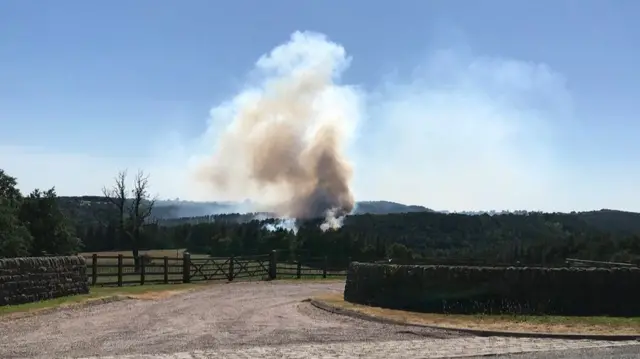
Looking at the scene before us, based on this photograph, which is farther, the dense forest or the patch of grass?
the dense forest

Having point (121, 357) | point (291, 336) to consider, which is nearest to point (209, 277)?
point (291, 336)

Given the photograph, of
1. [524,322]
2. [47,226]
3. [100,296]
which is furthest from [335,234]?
[524,322]

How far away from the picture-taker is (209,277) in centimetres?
3584

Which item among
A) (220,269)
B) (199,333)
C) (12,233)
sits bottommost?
(199,333)

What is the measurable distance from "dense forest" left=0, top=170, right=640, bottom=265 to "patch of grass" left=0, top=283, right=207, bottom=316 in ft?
33.1

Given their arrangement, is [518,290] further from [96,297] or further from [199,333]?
[96,297]

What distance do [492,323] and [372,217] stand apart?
93.9m

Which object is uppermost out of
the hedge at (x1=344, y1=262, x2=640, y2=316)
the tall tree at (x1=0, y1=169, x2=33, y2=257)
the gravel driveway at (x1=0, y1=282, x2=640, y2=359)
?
the tall tree at (x1=0, y1=169, x2=33, y2=257)

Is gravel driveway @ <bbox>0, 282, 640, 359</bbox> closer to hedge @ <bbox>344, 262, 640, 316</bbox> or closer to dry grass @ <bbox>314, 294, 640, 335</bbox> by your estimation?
dry grass @ <bbox>314, 294, 640, 335</bbox>

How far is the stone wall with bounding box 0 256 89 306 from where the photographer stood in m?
20.0

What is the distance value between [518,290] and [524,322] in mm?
2396

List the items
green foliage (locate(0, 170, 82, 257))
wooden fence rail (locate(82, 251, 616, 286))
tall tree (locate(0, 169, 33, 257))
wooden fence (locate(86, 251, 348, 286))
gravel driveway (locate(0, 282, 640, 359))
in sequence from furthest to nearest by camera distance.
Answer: green foliage (locate(0, 170, 82, 257)), tall tree (locate(0, 169, 33, 257)), wooden fence (locate(86, 251, 348, 286)), wooden fence rail (locate(82, 251, 616, 286)), gravel driveway (locate(0, 282, 640, 359))

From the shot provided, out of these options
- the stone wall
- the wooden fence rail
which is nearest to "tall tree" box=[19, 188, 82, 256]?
the wooden fence rail

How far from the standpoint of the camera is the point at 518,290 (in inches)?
788
